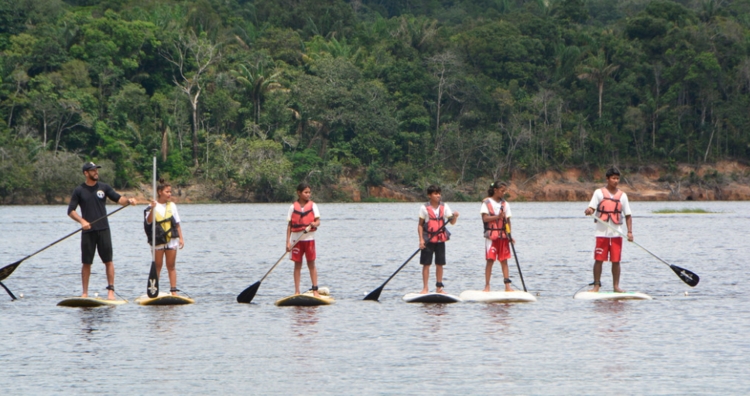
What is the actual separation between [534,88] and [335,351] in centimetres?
7884

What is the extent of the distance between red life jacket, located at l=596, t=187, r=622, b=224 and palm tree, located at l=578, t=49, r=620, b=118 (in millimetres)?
70371

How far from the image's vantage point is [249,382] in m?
11.0

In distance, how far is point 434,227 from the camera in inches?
652

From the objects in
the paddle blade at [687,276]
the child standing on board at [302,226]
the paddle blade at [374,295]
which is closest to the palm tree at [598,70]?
the paddle blade at [687,276]

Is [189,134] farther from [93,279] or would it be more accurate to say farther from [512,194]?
[93,279]

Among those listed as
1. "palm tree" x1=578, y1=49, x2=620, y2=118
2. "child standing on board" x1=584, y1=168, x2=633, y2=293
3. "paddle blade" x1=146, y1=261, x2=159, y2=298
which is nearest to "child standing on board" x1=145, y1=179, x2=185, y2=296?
"paddle blade" x1=146, y1=261, x2=159, y2=298

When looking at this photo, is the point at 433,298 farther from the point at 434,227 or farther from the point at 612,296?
the point at 612,296

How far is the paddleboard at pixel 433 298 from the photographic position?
16.8 metres

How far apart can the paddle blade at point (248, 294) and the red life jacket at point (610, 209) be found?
5.40 metres

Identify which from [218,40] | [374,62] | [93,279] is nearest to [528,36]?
[374,62]

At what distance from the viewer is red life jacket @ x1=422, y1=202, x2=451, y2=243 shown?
16.5 meters

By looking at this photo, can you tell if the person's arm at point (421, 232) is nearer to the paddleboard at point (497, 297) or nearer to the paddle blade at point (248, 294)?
the paddleboard at point (497, 297)

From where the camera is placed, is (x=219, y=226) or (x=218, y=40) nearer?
(x=219, y=226)

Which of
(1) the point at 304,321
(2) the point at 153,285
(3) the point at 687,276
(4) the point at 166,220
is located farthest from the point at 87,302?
(3) the point at 687,276
